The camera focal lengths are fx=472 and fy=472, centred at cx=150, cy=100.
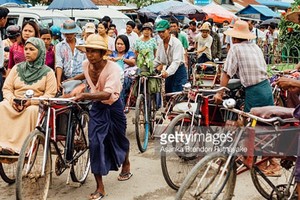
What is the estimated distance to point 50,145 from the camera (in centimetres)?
441

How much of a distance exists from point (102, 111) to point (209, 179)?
1568 mm

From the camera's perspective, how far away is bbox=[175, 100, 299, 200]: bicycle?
3.53 metres

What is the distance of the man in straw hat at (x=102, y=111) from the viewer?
457cm

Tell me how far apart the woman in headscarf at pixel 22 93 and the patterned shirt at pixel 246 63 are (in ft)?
6.42

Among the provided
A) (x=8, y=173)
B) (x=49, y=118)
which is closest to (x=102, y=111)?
(x=49, y=118)

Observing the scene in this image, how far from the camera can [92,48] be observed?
4520 mm

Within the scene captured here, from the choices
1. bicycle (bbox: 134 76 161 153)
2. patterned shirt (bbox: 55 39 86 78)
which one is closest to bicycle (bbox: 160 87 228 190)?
bicycle (bbox: 134 76 161 153)

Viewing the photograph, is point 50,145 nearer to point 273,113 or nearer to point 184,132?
point 184,132

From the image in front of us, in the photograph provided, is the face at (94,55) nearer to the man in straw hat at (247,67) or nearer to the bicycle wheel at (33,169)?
the bicycle wheel at (33,169)

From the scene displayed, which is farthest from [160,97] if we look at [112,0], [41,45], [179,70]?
[112,0]

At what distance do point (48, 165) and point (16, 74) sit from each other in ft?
3.93

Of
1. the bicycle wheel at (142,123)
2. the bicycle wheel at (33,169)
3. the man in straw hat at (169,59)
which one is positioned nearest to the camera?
the bicycle wheel at (33,169)

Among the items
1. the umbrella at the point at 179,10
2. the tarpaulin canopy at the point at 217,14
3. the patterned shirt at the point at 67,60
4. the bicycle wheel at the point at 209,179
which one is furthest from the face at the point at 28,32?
the tarpaulin canopy at the point at 217,14

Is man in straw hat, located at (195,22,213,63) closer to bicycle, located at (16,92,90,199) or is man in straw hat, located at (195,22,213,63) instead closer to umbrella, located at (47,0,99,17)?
umbrella, located at (47,0,99,17)
